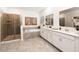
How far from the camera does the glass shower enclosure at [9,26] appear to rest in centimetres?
465

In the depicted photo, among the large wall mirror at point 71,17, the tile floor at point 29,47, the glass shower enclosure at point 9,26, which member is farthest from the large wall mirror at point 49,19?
the glass shower enclosure at point 9,26

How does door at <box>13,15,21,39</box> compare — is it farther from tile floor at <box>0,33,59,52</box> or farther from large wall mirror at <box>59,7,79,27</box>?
large wall mirror at <box>59,7,79,27</box>

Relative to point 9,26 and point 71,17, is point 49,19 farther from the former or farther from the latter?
point 9,26

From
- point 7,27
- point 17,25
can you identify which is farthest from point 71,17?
point 7,27

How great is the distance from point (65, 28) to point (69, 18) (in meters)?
0.47

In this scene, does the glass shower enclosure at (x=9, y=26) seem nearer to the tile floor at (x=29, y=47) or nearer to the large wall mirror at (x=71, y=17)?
the tile floor at (x=29, y=47)

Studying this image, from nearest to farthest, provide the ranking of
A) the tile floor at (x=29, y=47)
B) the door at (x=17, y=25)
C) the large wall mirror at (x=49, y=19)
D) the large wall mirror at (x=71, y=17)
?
1. the large wall mirror at (x=71, y=17)
2. the tile floor at (x=29, y=47)
3. the large wall mirror at (x=49, y=19)
4. the door at (x=17, y=25)

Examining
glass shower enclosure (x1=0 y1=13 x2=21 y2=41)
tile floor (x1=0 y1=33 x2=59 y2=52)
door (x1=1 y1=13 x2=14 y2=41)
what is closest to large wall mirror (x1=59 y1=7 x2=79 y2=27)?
tile floor (x1=0 y1=33 x2=59 y2=52)

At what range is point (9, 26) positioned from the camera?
16.0 feet

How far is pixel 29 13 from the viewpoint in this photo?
164 inches

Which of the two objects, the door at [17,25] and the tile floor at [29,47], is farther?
the door at [17,25]

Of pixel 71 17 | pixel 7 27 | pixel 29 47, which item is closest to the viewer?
pixel 71 17
